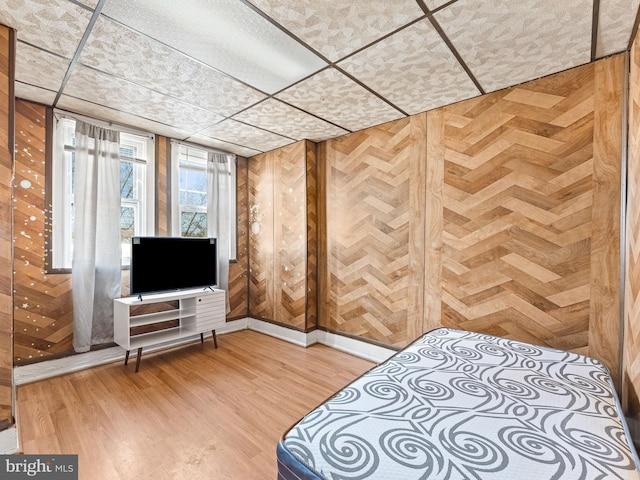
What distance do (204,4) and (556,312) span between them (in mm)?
3245

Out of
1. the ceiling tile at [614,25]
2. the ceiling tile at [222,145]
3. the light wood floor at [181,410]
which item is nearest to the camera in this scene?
the ceiling tile at [614,25]

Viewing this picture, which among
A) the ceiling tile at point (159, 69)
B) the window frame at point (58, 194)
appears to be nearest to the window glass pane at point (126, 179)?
the window frame at point (58, 194)

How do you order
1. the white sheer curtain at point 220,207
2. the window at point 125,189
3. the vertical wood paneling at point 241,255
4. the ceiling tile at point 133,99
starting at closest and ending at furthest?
the ceiling tile at point 133,99, the window at point 125,189, the white sheer curtain at point 220,207, the vertical wood paneling at point 241,255

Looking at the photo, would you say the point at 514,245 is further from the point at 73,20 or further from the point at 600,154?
the point at 73,20

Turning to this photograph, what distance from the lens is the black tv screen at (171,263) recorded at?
3.24m

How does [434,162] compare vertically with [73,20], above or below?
below

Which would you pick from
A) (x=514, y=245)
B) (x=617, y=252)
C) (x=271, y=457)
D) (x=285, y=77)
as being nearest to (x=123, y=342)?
(x=271, y=457)

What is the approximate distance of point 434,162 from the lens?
2.99 meters

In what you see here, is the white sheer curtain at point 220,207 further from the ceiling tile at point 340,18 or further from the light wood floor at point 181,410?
the ceiling tile at point 340,18

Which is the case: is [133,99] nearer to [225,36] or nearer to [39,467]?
[225,36]

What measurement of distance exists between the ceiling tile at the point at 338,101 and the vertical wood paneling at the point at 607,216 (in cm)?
159

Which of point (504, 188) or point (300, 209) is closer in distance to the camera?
point (504, 188)

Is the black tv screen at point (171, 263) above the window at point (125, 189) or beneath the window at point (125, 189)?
beneath

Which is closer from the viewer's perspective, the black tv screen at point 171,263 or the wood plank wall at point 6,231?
the wood plank wall at point 6,231
